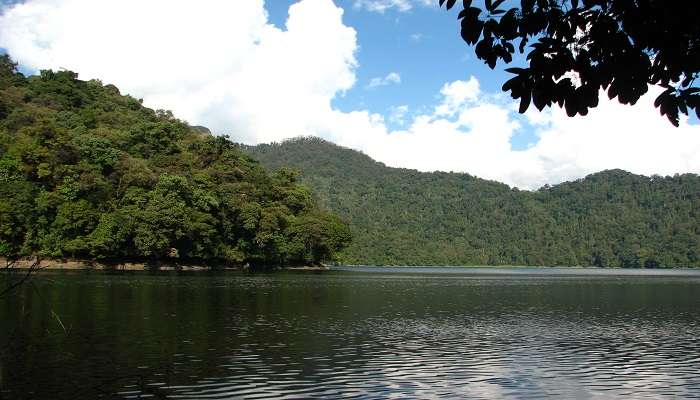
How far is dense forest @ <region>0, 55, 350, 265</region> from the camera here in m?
83.1

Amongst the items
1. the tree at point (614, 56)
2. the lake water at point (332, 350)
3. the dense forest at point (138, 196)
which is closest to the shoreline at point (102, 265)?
the dense forest at point (138, 196)

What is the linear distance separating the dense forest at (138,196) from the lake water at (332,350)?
139 ft

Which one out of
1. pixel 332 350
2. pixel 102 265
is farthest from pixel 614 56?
pixel 102 265

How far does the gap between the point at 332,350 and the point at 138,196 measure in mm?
72718

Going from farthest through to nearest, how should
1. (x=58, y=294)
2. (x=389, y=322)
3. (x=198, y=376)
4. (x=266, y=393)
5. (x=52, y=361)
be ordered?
(x=58, y=294)
(x=389, y=322)
(x=52, y=361)
(x=198, y=376)
(x=266, y=393)

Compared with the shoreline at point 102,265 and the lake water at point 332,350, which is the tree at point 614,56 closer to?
the lake water at point 332,350

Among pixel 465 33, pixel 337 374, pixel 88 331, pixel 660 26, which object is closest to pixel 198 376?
pixel 337 374

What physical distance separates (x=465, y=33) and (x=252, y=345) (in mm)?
19335

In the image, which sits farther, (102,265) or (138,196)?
(138,196)

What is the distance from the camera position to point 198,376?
17.8 metres

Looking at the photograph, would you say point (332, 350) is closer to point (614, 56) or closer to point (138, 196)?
point (614, 56)

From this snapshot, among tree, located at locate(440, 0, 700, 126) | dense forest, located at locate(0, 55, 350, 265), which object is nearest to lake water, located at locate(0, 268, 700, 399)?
tree, located at locate(440, 0, 700, 126)

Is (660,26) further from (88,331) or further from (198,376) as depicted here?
(88,331)

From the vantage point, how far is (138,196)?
89.1 meters
